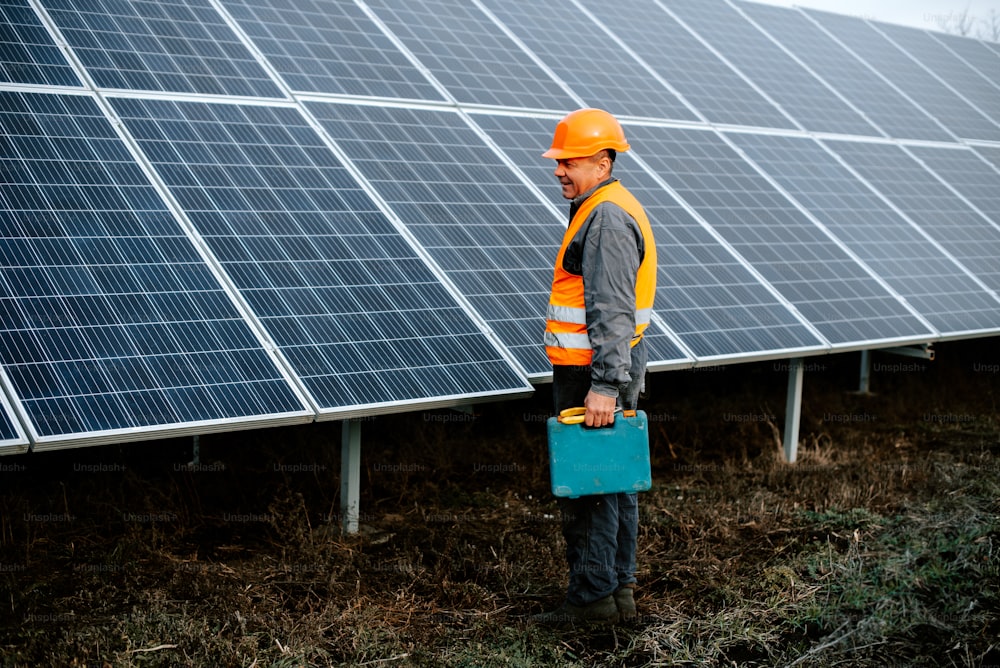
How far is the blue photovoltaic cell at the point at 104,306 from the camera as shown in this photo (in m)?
5.67

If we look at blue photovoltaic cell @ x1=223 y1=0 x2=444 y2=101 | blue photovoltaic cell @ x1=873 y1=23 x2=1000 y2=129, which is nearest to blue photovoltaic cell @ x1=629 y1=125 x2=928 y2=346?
blue photovoltaic cell @ x1=223 y1=0 x2=444 y2=101

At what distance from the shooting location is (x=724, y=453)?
382 inches

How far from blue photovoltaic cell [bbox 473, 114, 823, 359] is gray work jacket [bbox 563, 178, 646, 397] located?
2.58m

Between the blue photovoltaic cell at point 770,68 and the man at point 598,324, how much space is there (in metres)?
7.04

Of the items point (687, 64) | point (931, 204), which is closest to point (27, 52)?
point (687, 64)

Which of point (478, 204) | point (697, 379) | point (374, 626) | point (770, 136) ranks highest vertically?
point (770, 136)

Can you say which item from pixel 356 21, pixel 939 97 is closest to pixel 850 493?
pixel 356 21

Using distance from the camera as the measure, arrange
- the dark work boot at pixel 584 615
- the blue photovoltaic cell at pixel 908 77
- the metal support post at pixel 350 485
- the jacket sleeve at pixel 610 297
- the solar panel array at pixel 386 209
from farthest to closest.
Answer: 1. the blue photovoltaic cell at pixel 908 77
2. the metal support post at pixel 350 485
3. the solar panel array at pixel 386 209
4. the dark work boot at pixel 584 615
5. the jacket sleeve at pixel 610 297

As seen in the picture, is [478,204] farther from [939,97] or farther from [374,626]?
[939,97]

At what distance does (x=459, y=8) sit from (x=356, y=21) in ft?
5.11

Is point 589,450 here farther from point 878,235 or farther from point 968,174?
point 968,174

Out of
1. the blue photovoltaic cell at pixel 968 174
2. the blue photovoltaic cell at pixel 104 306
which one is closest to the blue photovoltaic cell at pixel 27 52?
the blue photovoltaic cell at pixel 104 306

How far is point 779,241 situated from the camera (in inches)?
381

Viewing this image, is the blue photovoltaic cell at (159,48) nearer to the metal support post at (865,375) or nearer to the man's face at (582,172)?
the man's face at (582,172)
